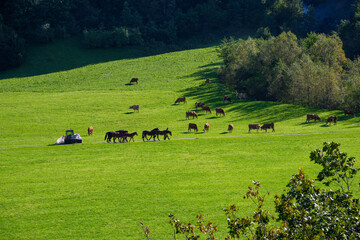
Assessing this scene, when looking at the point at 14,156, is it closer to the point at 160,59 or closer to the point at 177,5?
the point at 160,59

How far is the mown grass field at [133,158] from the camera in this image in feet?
78.1

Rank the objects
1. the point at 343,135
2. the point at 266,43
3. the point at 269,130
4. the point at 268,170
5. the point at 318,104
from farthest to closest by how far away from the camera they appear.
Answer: the point at 266,43
the point at 318,104
the point at 269,130
the point at 343,135
the point at 268,170

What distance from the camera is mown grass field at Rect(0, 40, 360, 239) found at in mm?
23797

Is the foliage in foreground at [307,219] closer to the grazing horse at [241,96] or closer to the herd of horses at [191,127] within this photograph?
the herd of horses at [191,127]

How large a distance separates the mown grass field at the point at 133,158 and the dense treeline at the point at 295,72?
499 centimetres

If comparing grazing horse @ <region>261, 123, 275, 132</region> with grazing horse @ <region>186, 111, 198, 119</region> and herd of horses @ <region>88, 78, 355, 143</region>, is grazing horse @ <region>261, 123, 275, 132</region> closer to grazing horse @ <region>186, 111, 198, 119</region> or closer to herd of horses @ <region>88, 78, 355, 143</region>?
herd of horses @ <region>88, 78, 355, 143</region>

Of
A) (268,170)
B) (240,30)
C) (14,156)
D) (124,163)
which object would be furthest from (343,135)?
(240,30)

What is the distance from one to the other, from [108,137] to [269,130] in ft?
63.5

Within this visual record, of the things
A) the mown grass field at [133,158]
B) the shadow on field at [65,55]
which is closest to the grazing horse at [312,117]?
the mown grass field at [133,158]

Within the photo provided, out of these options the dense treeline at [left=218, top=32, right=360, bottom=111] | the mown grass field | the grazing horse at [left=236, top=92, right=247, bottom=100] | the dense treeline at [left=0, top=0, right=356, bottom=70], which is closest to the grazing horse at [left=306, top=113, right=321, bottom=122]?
the mown grass field

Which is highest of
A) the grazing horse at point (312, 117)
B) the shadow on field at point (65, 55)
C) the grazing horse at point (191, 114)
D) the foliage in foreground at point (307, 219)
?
the shadow on field at point (65, 55)

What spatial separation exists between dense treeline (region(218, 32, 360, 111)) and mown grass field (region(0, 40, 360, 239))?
16.4ft

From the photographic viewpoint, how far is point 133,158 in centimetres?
3794

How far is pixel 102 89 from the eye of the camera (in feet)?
292
